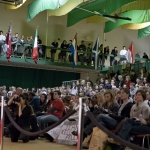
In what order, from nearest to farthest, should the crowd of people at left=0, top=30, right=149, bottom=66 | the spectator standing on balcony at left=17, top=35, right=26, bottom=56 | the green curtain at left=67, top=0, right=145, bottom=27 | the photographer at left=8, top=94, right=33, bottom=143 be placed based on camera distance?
the photographer at left=8, top=94, right=33, bottom=143, the green curtain at left=67, top=0, right=145, bottom=27, the spectator standing on balcony at left=17, top=35, right=26, bottom=56, the crowd of people at left=0, top=30, right=149, bottom=66

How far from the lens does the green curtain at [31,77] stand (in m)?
25.9

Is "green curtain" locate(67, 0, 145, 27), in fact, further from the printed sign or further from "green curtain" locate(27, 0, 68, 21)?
the printed sign

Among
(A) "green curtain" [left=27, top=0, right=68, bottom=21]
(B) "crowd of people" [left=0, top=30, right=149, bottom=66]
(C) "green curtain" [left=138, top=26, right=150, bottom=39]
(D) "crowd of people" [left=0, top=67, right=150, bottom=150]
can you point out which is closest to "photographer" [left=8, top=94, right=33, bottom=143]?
(D) "crowd of people" [left=0, top=67, right=150, bottom=150]

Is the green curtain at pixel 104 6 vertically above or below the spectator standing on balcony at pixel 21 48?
above

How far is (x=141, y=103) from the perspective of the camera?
6.84 meters

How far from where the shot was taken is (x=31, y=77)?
2653cm

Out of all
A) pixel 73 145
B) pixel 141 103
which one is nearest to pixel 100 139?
pixel 141 103

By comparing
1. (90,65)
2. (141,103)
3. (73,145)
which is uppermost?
(90,65)

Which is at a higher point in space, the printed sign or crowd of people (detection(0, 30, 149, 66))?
crowd of people (detection(0, 30, 149, 66))

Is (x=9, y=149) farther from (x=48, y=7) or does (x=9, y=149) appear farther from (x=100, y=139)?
(x=48, y=7)

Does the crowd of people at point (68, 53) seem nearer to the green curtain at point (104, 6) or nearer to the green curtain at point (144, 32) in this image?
the green curtain at point (144, 32)

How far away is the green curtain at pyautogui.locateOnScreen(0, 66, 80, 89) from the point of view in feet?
84.8

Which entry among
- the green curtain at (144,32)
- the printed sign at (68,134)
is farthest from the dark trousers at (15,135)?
the green curtain at (144,32)

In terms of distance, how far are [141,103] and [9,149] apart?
289 centimetres
